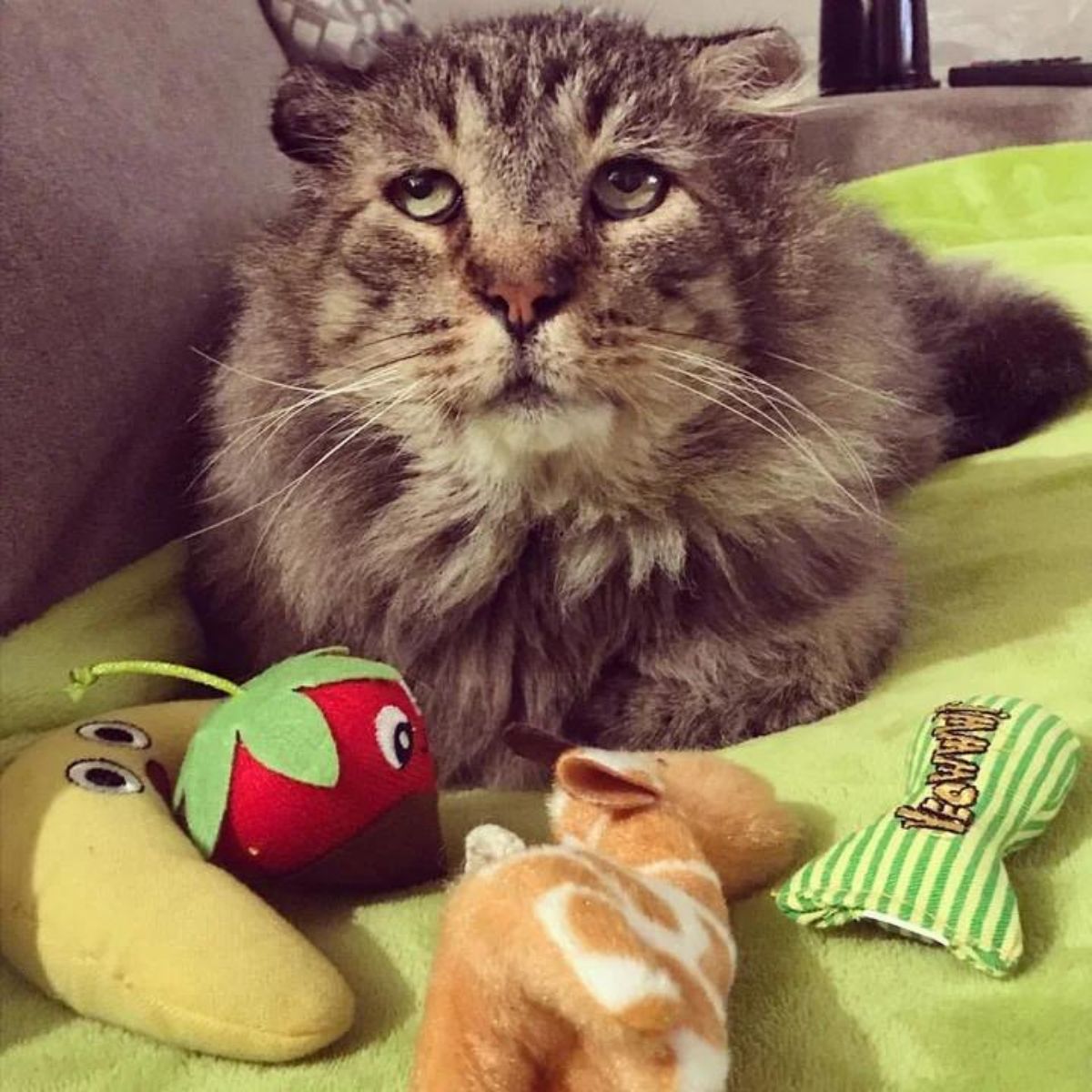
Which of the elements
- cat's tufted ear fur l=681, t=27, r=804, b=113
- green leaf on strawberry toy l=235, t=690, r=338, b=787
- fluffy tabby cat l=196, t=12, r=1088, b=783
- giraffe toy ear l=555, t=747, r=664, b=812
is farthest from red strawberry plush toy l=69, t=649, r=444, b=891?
cat's tufted ear fur l=681, t=27, r=804, b=113

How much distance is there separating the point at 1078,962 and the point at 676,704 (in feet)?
1.45

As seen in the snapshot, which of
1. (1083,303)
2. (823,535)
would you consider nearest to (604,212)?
(823,535)

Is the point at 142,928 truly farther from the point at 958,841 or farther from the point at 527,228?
the point at 527,228

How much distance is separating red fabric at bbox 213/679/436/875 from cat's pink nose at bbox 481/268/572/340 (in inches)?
11.6

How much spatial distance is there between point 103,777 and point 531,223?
1.64 ft

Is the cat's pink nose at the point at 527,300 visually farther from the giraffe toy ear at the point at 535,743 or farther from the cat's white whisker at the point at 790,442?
the giraffe toy ear at the point at 535,743

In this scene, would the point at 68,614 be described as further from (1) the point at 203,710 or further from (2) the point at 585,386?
(2) the point at 585,386

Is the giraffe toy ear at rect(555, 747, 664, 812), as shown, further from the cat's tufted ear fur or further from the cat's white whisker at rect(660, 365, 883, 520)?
the cat's tufted ear fur

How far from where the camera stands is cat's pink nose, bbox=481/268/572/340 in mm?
943

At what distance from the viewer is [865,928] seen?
766 mm

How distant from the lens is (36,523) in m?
1.14

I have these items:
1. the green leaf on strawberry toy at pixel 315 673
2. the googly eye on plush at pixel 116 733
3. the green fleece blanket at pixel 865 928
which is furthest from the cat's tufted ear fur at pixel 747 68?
the googly eye on plush at pixel 116 733

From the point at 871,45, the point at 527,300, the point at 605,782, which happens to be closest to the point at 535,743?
the point at 605,782

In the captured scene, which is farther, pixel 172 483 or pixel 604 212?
pixel 172 483
